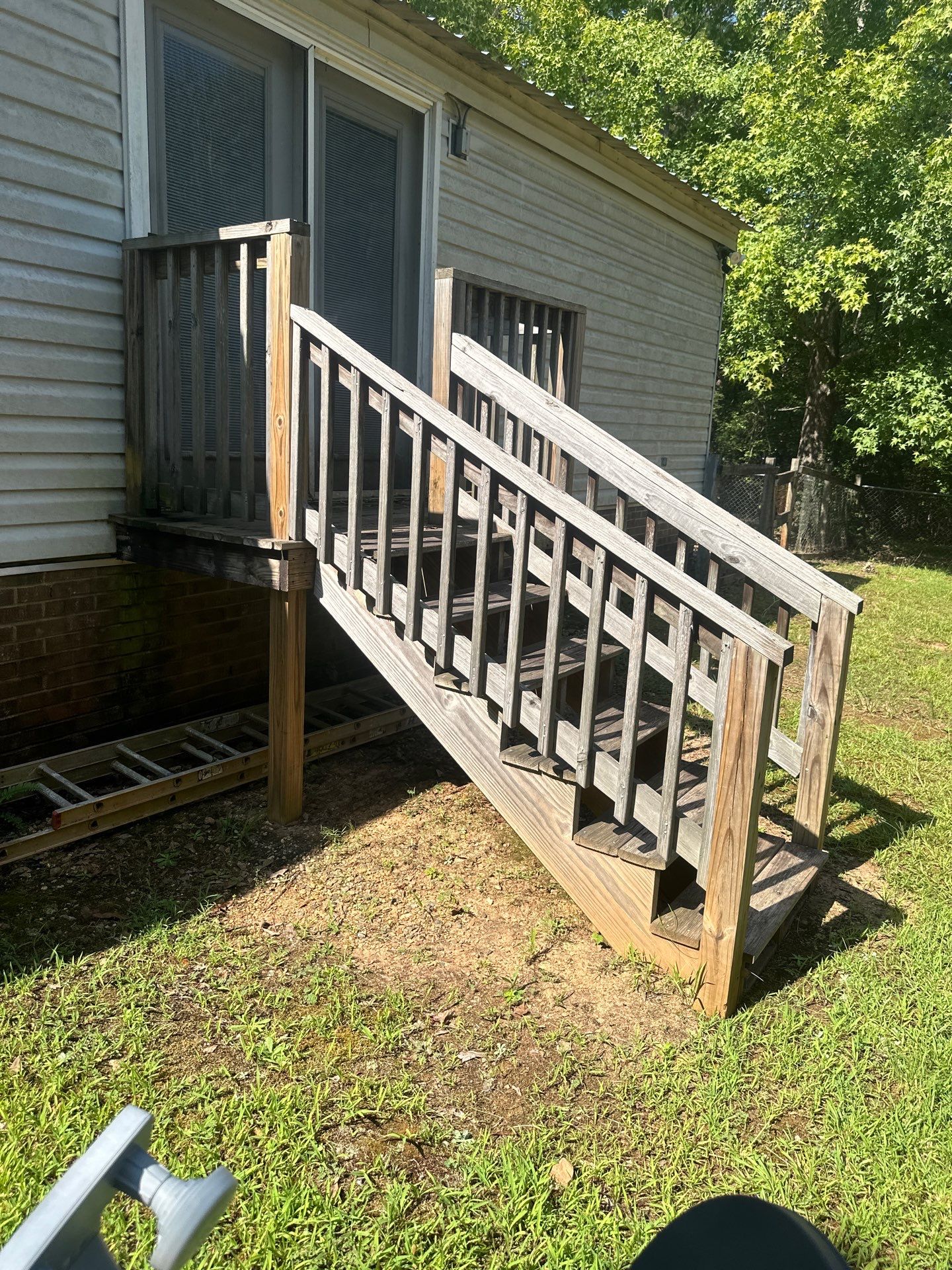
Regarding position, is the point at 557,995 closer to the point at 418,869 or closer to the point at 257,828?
the point at 418,869

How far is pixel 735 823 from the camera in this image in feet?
9.18

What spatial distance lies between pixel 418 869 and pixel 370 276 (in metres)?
3.79

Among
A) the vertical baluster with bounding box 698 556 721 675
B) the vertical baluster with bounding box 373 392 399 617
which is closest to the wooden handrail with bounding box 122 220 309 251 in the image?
the vertical baluster with bounding box 373 392 399 617

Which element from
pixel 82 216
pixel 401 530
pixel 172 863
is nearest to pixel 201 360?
pixel 82 216

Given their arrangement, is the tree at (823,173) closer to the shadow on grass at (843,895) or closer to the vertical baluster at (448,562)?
the shadow on grass at (843,895)

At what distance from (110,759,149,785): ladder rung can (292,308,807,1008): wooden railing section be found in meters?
1.27

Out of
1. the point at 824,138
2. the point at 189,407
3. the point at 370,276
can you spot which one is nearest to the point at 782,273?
the point at 824,138

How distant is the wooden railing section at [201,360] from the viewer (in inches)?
148

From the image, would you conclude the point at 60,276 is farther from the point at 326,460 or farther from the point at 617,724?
the point at 617,724

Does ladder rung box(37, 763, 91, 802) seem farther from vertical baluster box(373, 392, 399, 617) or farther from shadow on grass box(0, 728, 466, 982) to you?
vertical baluster box(373, 392, 399, 617)

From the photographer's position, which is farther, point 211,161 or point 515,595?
point 211,161

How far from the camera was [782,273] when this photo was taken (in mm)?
14453

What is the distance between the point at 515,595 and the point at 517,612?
0.06m

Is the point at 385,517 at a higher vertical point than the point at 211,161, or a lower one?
lower
